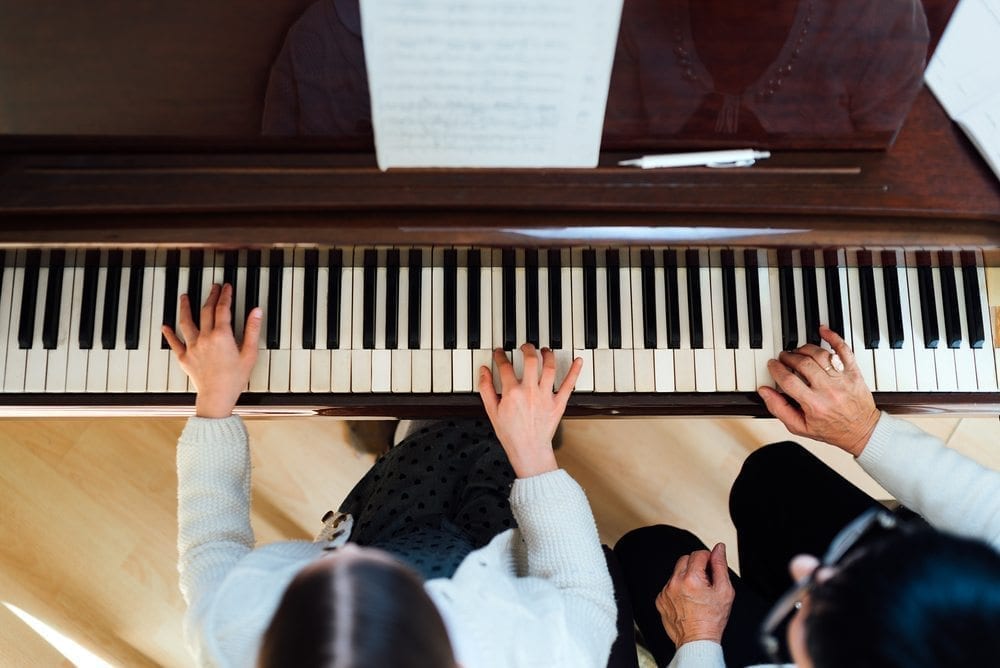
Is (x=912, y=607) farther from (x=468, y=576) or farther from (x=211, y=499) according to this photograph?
(x=211, y=499)

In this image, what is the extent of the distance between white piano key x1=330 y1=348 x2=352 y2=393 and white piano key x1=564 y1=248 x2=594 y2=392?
460 millimetres

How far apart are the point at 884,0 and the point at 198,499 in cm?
149

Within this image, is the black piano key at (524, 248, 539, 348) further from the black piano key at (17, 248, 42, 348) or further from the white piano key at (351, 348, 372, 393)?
the black piano key at (17, 248, 42, 348)

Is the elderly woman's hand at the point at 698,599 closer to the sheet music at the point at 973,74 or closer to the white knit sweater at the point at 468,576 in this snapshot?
the white knit sweater at the point at 468,576

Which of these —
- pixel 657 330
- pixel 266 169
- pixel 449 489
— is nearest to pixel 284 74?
pixel 266 169

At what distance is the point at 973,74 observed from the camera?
1342 mm

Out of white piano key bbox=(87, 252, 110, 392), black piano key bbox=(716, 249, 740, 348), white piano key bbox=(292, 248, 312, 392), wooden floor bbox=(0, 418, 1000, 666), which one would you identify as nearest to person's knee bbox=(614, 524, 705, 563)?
wooden floor bbox=(0, 418, 1000, 666)

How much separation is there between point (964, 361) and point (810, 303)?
341 mm

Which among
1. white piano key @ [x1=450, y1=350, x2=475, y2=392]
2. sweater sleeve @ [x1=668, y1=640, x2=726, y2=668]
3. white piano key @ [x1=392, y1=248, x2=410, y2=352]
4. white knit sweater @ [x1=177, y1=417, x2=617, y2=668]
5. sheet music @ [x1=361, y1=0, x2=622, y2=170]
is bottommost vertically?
sweater sleeve @ [x1=668, y1=640, x2=726, y2=668]

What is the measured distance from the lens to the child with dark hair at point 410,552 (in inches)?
35.7

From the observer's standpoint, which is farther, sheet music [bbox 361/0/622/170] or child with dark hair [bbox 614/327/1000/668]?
sheet music [bbox 361/0/622/170]

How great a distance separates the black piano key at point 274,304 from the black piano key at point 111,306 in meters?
0.15

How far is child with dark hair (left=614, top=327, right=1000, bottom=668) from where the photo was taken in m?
0.89

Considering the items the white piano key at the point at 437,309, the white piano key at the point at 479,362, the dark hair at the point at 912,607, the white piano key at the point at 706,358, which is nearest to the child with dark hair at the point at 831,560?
the dark hair at the point at 912,607
